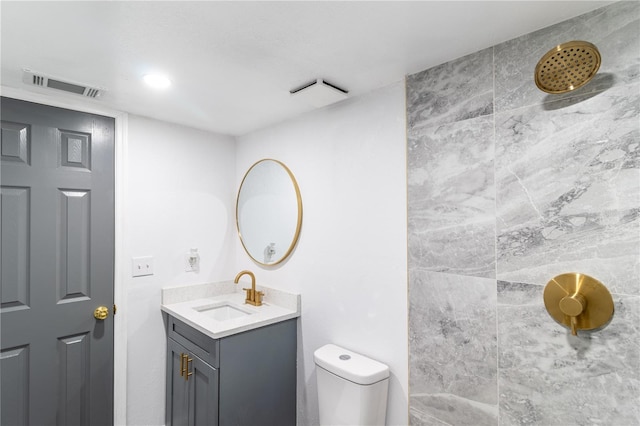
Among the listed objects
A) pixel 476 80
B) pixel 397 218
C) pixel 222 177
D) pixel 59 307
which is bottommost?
pixel 59 307

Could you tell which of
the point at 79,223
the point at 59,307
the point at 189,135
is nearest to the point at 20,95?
the point at 79,223

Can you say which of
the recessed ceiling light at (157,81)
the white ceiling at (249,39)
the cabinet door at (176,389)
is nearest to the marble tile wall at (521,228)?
the white ceiling at (249,39)

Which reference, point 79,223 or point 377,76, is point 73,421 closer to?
point 79,223

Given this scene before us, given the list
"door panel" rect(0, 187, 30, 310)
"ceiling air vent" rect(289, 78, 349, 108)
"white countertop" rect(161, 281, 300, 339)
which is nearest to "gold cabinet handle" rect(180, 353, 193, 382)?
"white countertop" rect(161, 281, 300, 339)

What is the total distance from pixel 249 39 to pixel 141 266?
1606 millimetres

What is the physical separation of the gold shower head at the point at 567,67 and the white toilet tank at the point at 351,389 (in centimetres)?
135

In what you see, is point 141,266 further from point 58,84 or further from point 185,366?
point 58,84

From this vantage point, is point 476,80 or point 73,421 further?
point 73,421

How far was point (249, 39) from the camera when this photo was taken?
1.27 m

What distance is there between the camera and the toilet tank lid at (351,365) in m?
1.53

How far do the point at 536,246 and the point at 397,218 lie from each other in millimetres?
592

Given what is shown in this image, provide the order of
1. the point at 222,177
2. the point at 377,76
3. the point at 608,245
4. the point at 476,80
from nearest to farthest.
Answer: the point at 608,245, the point at 476,80, the point at 377,76, the point at 222,177

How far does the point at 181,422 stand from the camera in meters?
2.03

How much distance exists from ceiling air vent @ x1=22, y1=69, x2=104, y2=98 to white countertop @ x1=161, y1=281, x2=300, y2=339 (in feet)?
4.16
